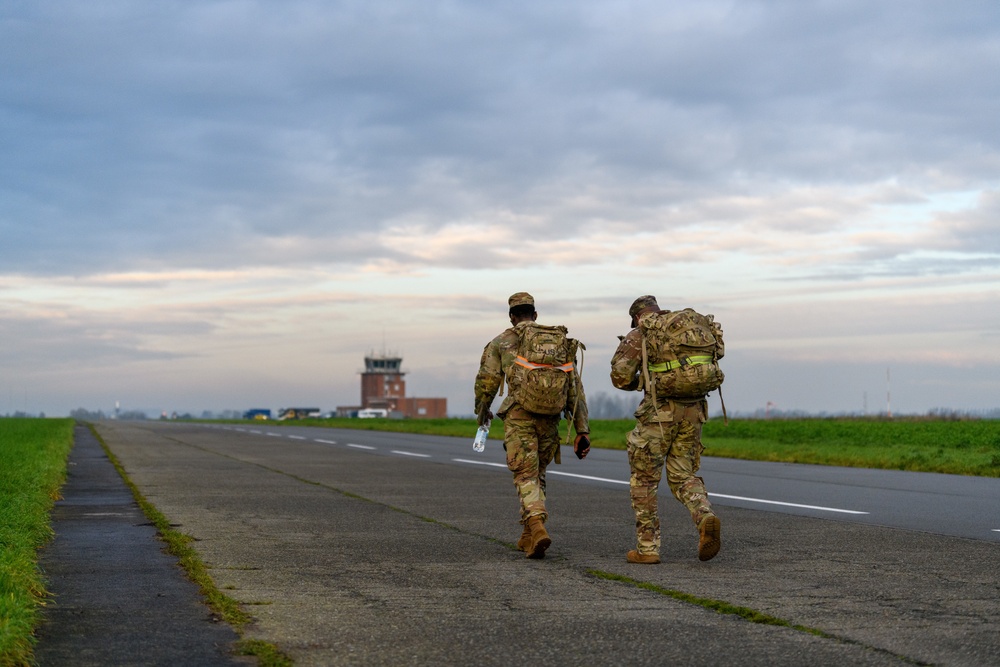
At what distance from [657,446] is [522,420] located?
1.07 meters

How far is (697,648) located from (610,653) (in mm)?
431

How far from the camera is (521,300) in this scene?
9.45 meters

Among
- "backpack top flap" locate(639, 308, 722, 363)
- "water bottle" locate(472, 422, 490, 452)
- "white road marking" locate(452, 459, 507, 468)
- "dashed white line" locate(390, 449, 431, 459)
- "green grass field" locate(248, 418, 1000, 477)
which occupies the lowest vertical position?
"white road marking" locate(452, 459, 507, 468)

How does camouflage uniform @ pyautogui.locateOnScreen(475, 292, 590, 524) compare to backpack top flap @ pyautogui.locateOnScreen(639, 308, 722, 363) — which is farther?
camouflage uniform @ pyautogui.locateOnScreen(475, 292, 590, 524)

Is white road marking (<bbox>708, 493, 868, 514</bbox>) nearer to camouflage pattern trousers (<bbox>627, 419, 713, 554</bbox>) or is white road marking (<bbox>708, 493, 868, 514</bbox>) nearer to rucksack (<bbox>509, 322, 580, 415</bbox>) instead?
camouflage pattern trousers (<bbox>627, 419, 713, 554</bbox>)

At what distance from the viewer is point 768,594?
23.6 ft

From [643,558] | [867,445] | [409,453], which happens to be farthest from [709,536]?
[867,445]

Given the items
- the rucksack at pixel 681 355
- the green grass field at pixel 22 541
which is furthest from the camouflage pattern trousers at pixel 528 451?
the green grass field at pixel 22 541

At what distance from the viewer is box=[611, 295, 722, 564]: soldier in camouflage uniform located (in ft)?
28.8

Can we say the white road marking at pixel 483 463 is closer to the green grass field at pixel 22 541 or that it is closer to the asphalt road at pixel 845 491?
the asphalt road at pixel 845 491

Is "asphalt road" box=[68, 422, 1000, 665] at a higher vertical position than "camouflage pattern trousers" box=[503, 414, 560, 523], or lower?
lower

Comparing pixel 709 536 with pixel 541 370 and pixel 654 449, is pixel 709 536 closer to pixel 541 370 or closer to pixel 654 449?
pixel 654 449

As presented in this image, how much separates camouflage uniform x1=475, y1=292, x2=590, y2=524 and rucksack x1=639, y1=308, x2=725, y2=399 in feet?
2.60

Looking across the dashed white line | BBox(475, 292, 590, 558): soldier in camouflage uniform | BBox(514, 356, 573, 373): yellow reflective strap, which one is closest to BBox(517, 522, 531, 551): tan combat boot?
BBox(475, 292, 590, 558): soldier in camouflage uniform
